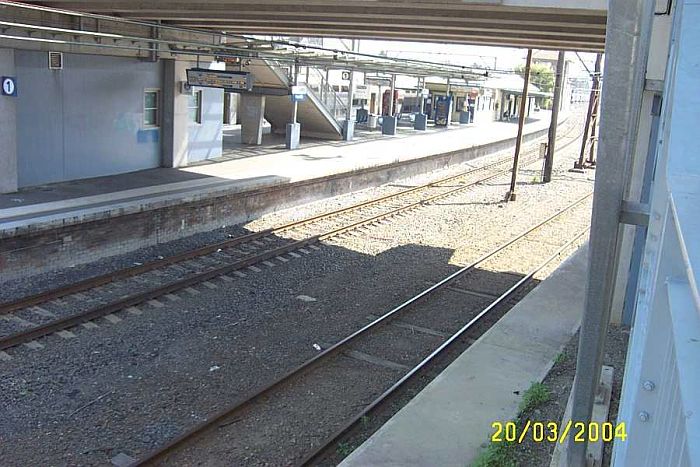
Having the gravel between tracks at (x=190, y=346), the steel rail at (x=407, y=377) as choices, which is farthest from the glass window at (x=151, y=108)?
the steel rail at (x=407, y=377)

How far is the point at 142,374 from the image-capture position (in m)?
8.37

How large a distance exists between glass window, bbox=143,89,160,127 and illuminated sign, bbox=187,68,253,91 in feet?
4.76

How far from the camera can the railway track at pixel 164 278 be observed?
9.68 meters

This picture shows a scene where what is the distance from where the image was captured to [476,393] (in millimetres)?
7816

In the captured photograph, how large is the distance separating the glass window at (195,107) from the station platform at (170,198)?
154cm

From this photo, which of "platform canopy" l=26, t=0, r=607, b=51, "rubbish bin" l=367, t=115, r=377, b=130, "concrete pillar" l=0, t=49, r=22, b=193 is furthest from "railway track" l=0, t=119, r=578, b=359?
"rubbish bin" l=367, t=115, r=377, b=130

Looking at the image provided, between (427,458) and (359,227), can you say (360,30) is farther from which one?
(427,458)

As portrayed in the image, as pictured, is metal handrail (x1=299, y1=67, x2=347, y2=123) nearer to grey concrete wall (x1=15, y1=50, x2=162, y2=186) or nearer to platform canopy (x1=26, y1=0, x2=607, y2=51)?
grey concrete wall (x1=15, y1=50, x2=162, y2=186)

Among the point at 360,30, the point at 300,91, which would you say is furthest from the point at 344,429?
the point at 300,91

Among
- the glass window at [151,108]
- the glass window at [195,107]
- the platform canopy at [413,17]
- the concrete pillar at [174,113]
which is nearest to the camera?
the platform canopy at [413,17]

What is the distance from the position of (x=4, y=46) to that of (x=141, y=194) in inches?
163

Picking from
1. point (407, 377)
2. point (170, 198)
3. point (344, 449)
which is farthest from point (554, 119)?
point (344, 449)

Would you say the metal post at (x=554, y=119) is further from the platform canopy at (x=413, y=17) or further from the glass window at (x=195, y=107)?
the glass window at (x=195, y=107)

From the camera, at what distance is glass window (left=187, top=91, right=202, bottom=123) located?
2162cm
